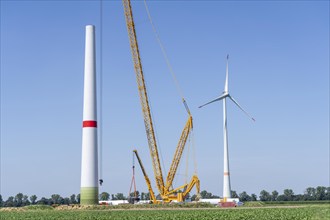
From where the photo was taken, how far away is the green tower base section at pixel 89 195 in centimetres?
8722

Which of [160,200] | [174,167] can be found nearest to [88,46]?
[174,167]

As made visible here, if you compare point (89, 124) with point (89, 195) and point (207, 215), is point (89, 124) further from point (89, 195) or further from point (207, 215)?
point (207, 215)

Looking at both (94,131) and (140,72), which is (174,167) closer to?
(140,72)

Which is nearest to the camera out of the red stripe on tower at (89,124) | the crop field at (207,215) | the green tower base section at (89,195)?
the crop field at (207,215)

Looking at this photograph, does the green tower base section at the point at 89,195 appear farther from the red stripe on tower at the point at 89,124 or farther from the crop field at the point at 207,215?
the crop field at the point at 207,215

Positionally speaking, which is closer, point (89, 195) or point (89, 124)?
point (89, 124)

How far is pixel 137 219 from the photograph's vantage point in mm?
52844

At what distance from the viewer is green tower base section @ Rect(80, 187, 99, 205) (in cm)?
8722

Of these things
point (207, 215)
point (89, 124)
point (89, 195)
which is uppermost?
point (89, 124)

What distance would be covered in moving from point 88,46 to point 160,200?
230 feet

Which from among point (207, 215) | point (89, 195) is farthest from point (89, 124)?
point (207, 215)

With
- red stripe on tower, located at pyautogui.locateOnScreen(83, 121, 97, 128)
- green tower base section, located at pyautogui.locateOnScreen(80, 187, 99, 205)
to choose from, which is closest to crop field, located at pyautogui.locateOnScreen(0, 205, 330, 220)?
green tower base section, located at pyautogui.locateOnScreen(80, 187, 99, 205)

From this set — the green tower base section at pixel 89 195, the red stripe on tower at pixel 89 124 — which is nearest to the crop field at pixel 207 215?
the green tower base section at pixel 89 195

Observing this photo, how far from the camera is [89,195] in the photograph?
87312 mm
